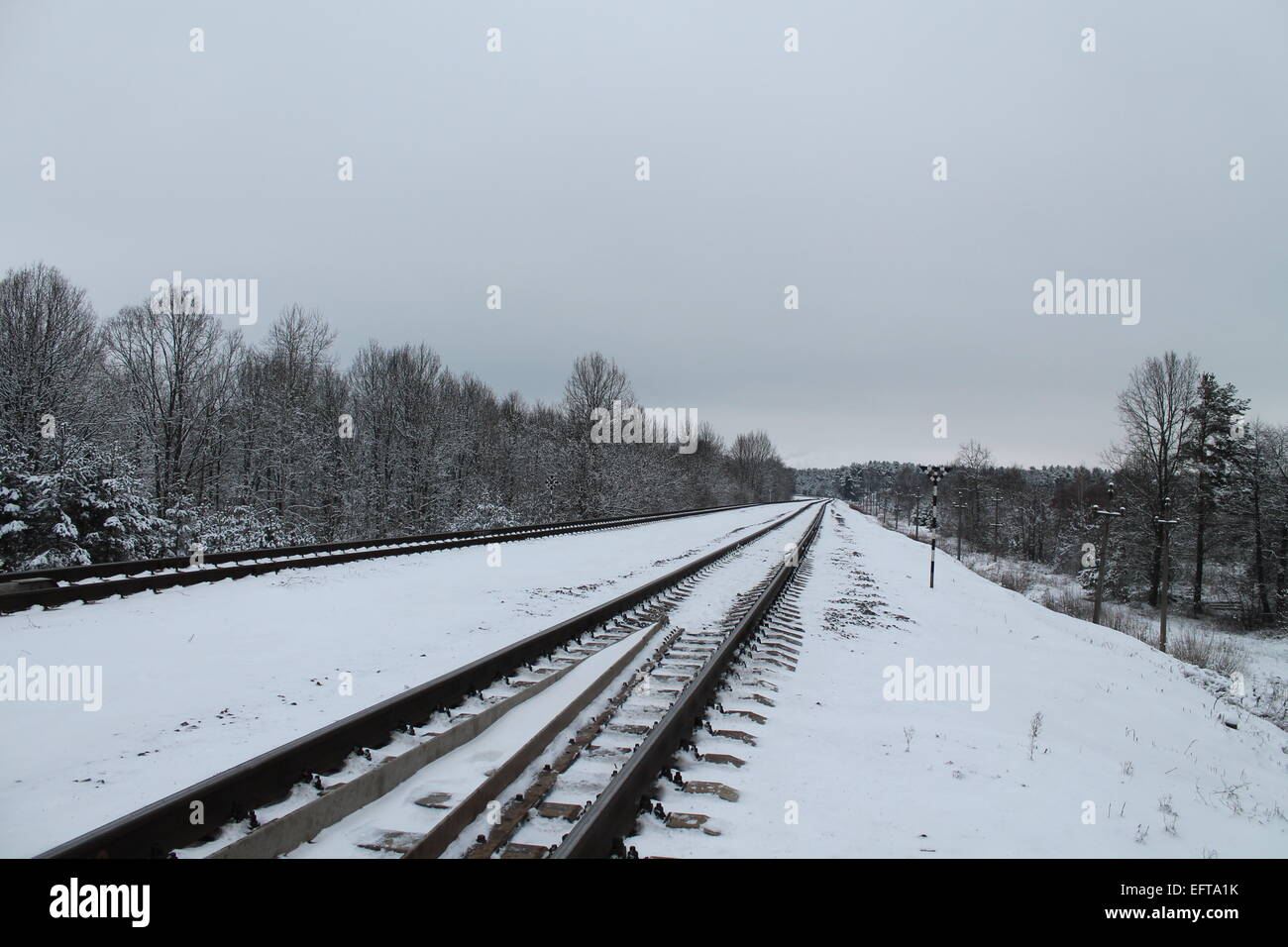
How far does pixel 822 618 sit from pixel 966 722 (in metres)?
4.73

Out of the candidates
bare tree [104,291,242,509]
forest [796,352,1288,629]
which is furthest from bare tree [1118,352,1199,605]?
bare tree [104,291,242,509]

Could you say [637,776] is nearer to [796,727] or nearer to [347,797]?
[347,797]

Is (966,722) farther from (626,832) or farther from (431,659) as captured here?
(431,659)

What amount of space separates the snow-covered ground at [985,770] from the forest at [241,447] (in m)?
19.2

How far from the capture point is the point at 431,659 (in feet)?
22.7

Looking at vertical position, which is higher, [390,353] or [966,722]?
[390,353]

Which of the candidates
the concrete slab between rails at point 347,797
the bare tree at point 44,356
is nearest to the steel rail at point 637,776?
the concrete slab between rails at point 347,797

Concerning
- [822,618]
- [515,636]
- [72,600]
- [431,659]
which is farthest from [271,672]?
[822,618]

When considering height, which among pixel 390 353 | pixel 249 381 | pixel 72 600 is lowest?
pixel 72 600

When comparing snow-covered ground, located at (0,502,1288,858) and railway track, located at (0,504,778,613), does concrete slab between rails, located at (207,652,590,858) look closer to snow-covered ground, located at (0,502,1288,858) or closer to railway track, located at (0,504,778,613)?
snow-covered ground, located at (0,502,1288,858)

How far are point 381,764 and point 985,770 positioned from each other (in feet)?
14.2

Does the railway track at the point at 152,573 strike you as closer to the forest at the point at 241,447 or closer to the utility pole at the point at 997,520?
the forest at the point at 241,447

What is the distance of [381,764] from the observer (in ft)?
13.2
